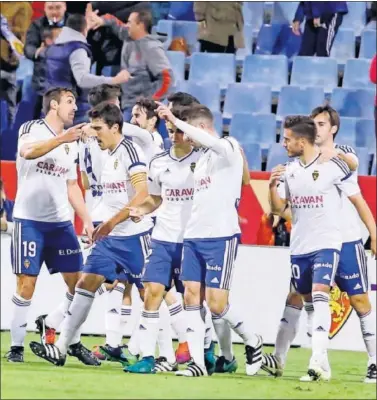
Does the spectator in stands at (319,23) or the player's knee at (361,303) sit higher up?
the spectator in stands at (319,23)

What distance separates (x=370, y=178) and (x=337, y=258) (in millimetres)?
3536

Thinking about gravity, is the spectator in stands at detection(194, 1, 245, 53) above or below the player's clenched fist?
above

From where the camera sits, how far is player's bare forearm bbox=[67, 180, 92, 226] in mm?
9094

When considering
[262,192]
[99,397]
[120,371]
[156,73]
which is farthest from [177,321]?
[156,73]

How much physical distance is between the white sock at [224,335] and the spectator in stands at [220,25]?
Answer: 621 cm

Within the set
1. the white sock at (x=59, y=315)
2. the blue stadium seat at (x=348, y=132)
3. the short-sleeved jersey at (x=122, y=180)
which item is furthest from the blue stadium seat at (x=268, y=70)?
the white sock at (x=59, y=315)

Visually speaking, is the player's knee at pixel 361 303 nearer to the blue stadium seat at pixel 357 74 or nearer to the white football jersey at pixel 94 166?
the white football jersey at pixel 94 166

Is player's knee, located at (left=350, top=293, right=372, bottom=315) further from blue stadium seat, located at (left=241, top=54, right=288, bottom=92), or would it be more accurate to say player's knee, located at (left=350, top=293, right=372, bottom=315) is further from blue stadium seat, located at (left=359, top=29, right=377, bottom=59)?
blue stadium seat, located at (left=359, top=29, right=377, bottom=59)

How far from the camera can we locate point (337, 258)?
843 cm

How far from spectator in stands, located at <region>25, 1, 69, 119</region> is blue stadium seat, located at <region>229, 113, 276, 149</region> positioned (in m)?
2.08

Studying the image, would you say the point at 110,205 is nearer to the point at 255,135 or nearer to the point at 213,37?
the point at 255,135

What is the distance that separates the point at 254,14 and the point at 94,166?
6.30m

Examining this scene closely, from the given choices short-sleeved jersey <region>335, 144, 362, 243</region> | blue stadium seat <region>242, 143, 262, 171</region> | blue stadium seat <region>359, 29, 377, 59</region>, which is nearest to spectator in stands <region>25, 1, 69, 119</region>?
blue stadium seat <region>242, 143, 262, 171</region>

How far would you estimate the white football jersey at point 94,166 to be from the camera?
30.7ft
